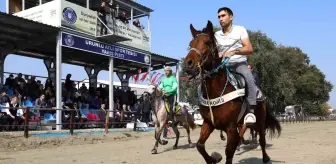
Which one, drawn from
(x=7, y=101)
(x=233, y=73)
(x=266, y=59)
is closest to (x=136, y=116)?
(x=7, y=101)

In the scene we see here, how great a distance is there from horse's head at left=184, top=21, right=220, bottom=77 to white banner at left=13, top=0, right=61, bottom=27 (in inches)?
538

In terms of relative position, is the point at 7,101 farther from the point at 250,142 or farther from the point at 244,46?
the point at 244,46

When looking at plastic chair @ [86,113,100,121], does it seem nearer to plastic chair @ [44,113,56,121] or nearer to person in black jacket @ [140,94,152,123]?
plastic chair @ [44,113,56,121]

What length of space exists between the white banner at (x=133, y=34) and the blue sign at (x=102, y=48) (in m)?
0.48

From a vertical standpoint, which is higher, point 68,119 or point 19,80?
point 19,80

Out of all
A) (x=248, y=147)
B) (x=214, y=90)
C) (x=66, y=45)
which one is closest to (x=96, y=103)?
(x=66, y=45)

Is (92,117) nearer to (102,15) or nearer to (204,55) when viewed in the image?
(102,15)

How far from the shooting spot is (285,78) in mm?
47750

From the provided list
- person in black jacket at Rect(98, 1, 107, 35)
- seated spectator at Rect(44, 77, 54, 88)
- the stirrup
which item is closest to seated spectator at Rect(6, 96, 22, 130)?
seated spectator at Rect(44, 77, 54, 88)

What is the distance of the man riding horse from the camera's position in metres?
5.93

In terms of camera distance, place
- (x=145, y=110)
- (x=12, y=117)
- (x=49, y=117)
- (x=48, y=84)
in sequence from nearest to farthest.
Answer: (x=12, y=117) → (x=49, y=117) → (x=48, y=84) → (x=145, y=110)

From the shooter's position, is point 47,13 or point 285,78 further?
point 285,78

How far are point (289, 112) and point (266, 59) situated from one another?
7597mm

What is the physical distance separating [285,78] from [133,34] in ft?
98.6
